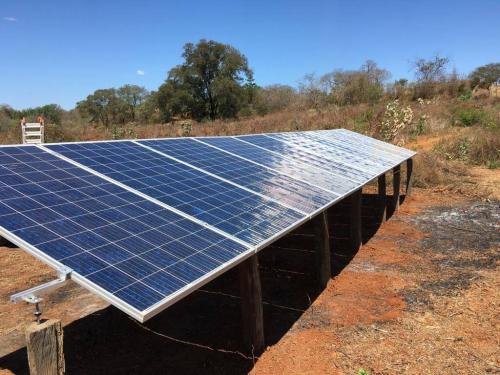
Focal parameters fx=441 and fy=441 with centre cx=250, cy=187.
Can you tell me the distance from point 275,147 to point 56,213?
6.26 metres

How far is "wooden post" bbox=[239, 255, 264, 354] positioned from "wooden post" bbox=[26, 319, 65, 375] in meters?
2.22

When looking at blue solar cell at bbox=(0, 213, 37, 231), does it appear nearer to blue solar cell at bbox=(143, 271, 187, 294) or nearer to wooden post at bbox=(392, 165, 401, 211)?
blue solar cell at bbox=(143, 271, 187, 294)

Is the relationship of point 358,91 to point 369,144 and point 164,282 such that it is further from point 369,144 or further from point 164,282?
point 164,282

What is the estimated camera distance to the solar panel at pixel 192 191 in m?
4.79

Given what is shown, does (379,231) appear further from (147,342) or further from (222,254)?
(222,254)

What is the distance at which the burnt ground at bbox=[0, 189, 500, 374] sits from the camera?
212 inches

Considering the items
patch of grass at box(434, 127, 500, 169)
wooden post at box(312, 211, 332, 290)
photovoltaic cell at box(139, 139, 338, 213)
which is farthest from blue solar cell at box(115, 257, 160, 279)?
patch of grass at box(434, 127, 500, 169)

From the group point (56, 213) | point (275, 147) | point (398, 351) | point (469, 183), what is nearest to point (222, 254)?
point (56, 213)

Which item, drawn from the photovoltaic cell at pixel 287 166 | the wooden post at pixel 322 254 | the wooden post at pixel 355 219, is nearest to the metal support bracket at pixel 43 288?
the photovoltaic cell at pixel 287 166

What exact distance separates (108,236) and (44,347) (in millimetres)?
990

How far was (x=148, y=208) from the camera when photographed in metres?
4.61

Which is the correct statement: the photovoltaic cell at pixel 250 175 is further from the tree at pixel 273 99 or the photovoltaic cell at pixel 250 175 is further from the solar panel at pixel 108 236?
the tree at pixel 273 99

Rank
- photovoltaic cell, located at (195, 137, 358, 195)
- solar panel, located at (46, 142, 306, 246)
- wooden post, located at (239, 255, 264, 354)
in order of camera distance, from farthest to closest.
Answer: photovoltaic cell, located at (195, 137, 358, 195) < wooden post, located at (239, 255, 264, 354) < solar panel, located at (46, 142, 306, 246)

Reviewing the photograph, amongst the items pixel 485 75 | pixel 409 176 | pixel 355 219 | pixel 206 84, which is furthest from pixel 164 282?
pixel 485 75
